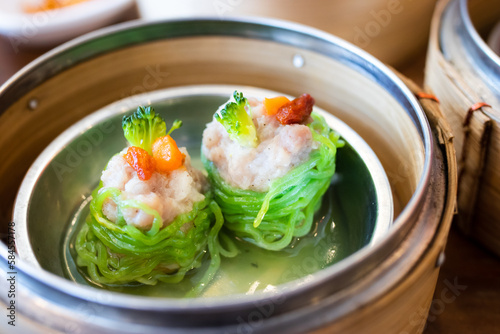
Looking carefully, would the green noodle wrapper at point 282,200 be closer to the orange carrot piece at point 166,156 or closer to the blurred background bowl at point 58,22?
the orange carrot piece at point 166,156

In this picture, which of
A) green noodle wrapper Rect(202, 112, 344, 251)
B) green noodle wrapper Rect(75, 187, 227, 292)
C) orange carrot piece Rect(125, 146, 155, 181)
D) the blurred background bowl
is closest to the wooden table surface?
green noodle wrapper Rect(202, 112, 344, 251)

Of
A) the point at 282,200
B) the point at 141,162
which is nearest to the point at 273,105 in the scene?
the point at 282,200

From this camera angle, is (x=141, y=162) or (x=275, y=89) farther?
(x=275, y=89)

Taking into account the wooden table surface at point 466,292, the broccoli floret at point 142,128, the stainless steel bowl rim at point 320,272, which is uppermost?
the broccoli floret at point 142,128

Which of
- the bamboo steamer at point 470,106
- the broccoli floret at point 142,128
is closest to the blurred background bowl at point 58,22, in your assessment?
the broccoli floret at point 142,128

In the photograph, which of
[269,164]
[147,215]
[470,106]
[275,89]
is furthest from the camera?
[275,89]

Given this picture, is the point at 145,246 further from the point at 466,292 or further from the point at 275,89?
the point at 466,292
